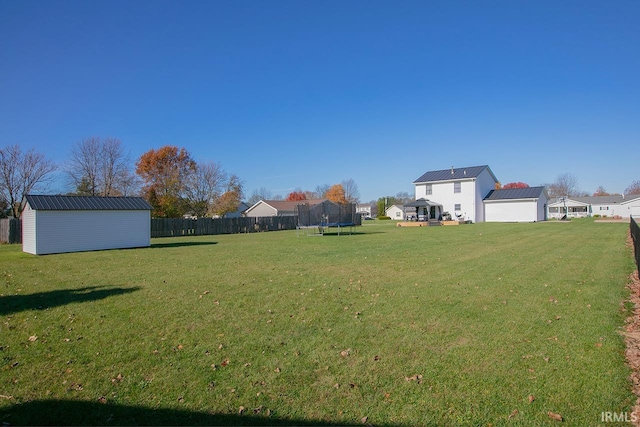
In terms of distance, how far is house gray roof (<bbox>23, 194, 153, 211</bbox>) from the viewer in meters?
18.1

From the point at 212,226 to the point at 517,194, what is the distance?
1372 inches

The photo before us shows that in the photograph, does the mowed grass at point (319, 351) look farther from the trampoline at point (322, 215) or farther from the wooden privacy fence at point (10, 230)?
the wooden privacy fence at point (10, 230)

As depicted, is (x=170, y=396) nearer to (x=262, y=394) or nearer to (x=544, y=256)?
(x=262, y=394)

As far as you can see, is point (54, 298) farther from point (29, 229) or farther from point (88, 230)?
point (29, 229)

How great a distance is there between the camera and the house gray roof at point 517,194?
42.9 m

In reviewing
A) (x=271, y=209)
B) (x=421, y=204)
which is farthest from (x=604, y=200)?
(x=271, y=209)

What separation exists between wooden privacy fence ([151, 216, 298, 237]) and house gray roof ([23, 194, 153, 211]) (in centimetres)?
1005

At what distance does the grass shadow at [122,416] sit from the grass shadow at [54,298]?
4267 millimetres

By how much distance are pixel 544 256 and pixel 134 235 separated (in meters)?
20.0

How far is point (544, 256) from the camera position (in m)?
12.5

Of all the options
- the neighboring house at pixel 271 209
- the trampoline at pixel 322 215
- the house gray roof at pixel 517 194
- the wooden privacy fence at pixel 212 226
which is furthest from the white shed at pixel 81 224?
the neighboring house at pixel 271 209

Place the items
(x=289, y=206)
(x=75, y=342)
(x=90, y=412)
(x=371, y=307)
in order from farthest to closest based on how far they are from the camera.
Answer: (x=289, y=206)
(x=371, y=307)
(x=75, y=342)
(x=90, y=412)

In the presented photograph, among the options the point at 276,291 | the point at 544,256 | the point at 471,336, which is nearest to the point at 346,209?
the point at 544,256

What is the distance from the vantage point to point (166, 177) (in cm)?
4356
